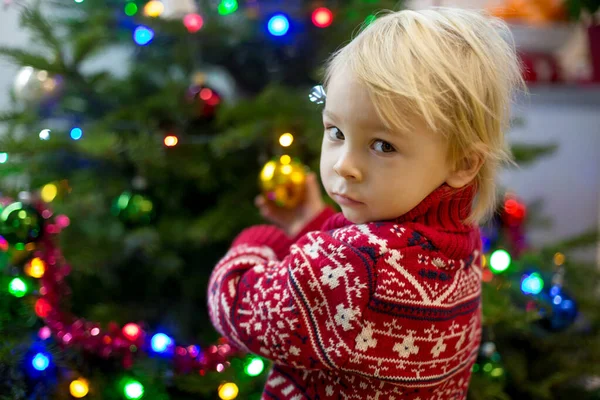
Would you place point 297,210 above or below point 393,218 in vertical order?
below

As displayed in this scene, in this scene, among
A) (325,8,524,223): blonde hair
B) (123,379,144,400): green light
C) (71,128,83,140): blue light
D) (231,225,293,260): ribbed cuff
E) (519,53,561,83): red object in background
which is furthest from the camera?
(519,53,561,83): red object in background

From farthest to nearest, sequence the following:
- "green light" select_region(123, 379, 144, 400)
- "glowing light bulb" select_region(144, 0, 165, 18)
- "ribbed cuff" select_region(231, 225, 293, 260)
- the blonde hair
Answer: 1. "glowing light bulb" select_region(144, 0, 165, 18)
2. "green light" select_region(123, 379, 144, 400)
3. "ribbed cuff" select_region(231, 225, 293, 260)
4. the blonde hair

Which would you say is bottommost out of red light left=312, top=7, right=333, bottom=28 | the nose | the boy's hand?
the boy's hand

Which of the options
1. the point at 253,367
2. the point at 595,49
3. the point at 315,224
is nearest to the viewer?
the point at 315,224

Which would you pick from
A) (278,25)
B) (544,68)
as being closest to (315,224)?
(278,25)

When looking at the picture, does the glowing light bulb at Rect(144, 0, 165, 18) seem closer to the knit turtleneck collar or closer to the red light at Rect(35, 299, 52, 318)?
the red light at Rect(35, 299, 52, 318)

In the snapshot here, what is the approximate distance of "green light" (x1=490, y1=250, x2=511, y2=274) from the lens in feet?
Result: 3.61

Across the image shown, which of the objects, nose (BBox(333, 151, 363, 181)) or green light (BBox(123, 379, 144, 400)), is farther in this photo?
green light (BBox(123, 379, 144, 400))

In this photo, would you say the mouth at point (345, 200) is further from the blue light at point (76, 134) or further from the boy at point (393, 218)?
the blue light at point (76, 134)

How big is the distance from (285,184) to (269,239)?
0.14 meters

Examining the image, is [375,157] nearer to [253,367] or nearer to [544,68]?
[253,367]

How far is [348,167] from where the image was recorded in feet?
1.79

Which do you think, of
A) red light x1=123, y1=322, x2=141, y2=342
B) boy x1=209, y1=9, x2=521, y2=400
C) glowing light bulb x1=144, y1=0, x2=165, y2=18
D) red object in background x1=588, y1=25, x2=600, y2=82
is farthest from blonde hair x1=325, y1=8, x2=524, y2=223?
red object in background x1=588, y1=25, x2=600, y2=82

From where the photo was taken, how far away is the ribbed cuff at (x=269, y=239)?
0.71m
